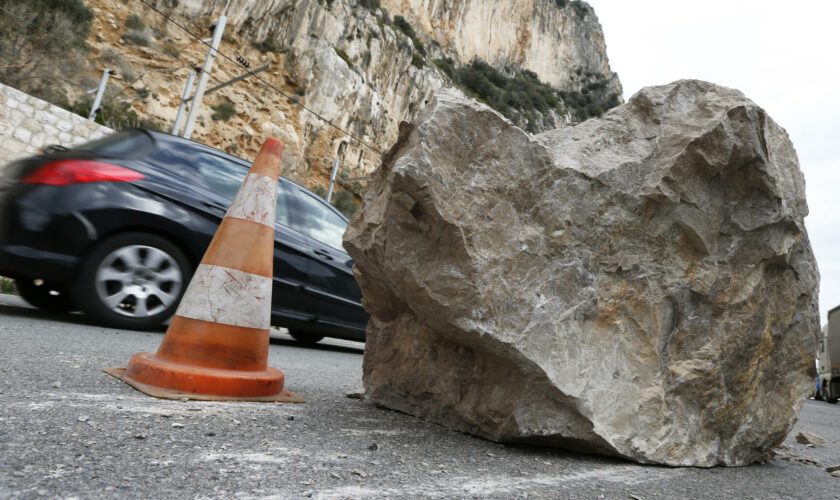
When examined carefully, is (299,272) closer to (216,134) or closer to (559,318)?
(559,318)

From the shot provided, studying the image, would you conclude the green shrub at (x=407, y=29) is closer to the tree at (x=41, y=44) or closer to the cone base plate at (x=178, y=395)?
the tree at (x=41, y=44)

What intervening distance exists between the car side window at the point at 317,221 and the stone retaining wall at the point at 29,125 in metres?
9.02

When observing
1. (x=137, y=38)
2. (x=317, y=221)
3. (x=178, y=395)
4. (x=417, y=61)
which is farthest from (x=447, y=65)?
(x=178, y=395)

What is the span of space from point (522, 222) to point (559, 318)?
417mm

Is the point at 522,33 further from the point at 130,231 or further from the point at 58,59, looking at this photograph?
the point at 130,231

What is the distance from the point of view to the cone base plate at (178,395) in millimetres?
2318

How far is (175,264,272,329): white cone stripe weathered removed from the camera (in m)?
2.57

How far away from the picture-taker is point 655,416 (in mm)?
2307

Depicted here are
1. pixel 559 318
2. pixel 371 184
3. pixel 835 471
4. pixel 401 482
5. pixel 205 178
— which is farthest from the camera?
pixel 205 178

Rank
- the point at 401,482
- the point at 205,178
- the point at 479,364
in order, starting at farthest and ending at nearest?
the point at 205,178, the point at 479,364, the point at 401,482

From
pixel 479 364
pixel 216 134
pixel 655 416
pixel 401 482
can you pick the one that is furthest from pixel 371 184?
pixel 216 134

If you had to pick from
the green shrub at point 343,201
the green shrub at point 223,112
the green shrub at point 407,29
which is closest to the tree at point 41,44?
the green shrub at point 223,112

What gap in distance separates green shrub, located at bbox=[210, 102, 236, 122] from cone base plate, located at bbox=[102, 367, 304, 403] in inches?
848

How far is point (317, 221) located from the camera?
536 centimetres
